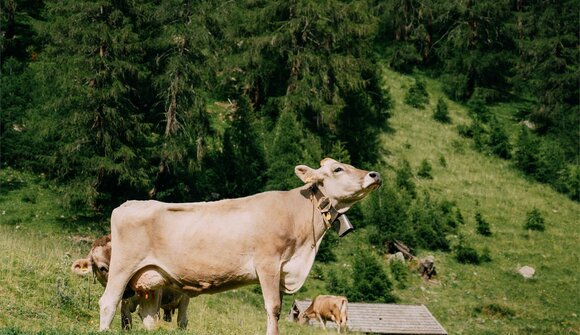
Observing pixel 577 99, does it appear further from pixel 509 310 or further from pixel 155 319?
pixel 155 319

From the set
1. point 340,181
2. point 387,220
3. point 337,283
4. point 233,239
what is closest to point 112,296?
point 233,239

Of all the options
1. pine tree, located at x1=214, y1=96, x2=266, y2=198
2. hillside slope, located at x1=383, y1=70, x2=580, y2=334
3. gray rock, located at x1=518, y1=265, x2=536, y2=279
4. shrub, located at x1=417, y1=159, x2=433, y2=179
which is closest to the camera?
hillside slope, located at x1=383, y1=70, x2=580, y2=334

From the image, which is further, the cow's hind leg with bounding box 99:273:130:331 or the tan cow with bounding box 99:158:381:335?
the cow's hind leg with bounding box 99:273:130:331

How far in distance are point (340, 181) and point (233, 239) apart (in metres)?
1.69

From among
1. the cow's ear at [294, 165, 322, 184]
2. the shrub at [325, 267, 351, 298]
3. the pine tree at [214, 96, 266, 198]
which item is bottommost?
the shrub at [325, 267, 351, 298]

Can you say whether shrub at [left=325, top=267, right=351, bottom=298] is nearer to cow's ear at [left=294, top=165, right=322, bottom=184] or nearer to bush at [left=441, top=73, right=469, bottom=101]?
cow's ear at [left=294, top=165, right=322, bottom=184]

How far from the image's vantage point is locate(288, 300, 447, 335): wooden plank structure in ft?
80.8

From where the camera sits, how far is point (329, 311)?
23156 mm

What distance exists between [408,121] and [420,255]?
19.2 metres

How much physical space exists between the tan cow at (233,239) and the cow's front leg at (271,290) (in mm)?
13

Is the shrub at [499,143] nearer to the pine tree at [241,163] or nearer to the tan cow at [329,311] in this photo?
the pine tree at [241,163]

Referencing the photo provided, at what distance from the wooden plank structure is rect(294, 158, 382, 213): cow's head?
1559cm

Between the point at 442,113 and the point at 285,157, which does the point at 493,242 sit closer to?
the point at 285,157

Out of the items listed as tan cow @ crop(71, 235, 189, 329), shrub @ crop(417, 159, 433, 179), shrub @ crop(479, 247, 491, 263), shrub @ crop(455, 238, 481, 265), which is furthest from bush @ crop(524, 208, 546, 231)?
tan cow @ crop(71, 235, 189, 329)
